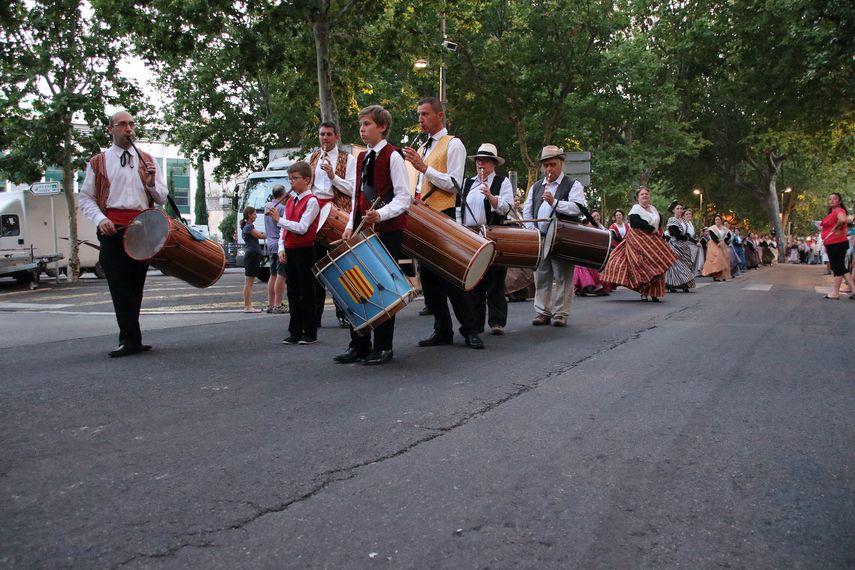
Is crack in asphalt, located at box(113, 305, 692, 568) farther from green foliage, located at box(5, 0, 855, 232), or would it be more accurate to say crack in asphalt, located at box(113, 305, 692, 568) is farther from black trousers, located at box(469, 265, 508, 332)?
green foliage, located at box(5, 0, 855, 232)

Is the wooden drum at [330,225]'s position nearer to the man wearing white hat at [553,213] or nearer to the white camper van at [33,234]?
the man wearing white hat at [553,213]

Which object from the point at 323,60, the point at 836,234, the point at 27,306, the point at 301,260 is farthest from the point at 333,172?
the point at 323,60

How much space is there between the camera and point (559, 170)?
31.0 ft

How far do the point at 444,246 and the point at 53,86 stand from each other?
21162mm

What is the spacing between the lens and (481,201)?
28.1 ft

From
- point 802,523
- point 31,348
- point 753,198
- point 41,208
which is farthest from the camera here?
point 753,198

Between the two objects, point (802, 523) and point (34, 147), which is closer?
point (802, 523)

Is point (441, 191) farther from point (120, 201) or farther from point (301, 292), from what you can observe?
point (120, 201)

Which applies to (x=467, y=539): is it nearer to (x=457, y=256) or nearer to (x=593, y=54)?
(x=457, y=256)

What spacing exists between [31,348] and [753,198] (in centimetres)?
5812

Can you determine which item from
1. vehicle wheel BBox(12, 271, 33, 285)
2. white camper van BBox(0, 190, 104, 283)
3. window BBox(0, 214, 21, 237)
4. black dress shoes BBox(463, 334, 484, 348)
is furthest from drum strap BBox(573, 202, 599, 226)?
window BBox(0, 214, 21, 237)

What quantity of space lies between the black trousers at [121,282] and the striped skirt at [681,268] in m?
13.0

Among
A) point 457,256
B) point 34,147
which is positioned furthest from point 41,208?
point 457,256

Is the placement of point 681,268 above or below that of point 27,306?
above
